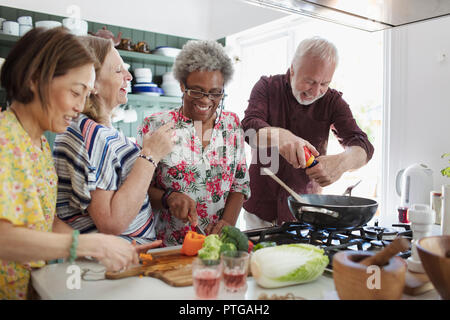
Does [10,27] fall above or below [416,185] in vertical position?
above

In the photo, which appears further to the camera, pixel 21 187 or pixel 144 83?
pixel 144 83

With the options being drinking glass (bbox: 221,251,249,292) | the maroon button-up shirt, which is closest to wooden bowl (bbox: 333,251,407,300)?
drinking glass (bbox: 221,251,249,292)

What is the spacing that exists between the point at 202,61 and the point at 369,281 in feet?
3.67

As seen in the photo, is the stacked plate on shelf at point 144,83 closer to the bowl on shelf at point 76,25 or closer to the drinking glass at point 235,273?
the bowl on shelf at point 76,25

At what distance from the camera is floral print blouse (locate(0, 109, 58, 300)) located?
90cm

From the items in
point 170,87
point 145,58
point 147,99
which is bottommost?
point 147,99

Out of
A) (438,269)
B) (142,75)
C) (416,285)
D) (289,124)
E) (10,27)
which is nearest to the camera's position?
(438,269)

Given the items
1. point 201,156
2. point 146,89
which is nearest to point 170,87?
point 146,89

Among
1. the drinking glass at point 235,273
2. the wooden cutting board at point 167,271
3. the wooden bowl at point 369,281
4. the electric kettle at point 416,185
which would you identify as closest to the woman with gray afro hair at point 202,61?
the wooden cutting board at point 167,271

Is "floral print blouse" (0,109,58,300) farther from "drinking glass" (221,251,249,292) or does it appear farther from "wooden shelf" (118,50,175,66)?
"wooden shelf" (118,50,175,66)

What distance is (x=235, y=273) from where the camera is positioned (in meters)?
0.99

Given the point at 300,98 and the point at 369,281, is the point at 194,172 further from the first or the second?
the point at 369,281

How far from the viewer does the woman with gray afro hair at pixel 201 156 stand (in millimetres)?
1647

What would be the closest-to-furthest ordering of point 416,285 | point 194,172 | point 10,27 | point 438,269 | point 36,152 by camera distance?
point 438,269 → point 416,285 → point 36,152 → point 194,172 → point 10,27
